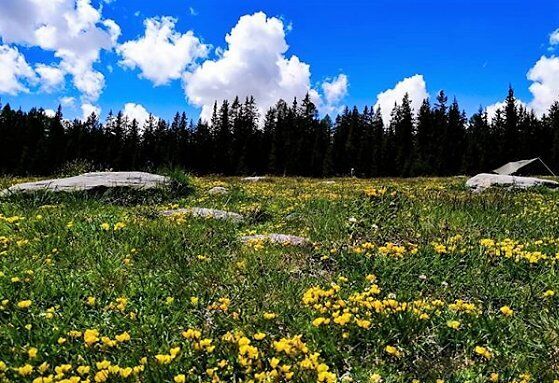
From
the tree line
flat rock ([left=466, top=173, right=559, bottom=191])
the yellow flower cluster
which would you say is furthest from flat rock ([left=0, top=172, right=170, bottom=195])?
the tree line

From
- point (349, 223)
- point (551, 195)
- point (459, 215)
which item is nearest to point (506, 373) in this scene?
point (349, 223)

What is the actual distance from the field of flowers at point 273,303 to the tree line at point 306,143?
85.8 meters

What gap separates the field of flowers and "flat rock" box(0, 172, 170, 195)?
12.9 ft

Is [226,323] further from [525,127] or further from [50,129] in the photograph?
[50,129]

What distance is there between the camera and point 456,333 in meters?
4.38

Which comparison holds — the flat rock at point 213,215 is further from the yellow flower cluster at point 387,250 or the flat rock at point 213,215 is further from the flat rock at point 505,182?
the flat rock at point 505,182

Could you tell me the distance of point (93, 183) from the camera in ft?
42.4

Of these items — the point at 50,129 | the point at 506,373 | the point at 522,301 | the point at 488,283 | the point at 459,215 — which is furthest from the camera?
the point at 50,129

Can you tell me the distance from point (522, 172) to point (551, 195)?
33119mm

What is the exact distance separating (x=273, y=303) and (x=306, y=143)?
10033 centimetres

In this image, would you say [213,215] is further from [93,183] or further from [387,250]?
[93,183]

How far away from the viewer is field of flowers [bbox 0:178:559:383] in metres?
3.73

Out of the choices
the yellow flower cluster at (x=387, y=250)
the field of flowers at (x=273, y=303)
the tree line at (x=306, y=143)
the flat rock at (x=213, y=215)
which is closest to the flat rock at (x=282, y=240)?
the field of flowers at (x=273, y=303)

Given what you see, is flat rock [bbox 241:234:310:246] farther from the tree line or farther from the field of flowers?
the tree line
